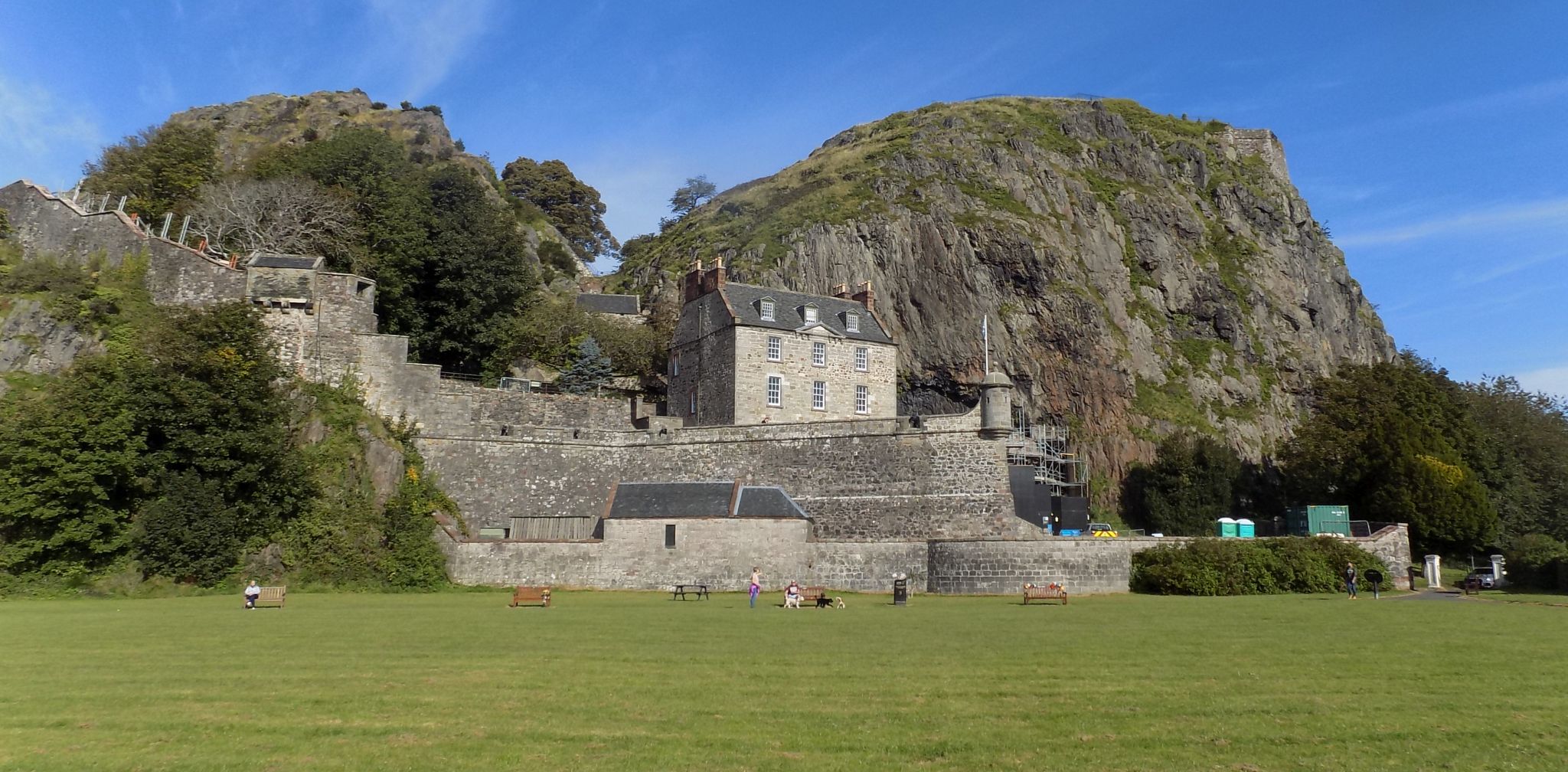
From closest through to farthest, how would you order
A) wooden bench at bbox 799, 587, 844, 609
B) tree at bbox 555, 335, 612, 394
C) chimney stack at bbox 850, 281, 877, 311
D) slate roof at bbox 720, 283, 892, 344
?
wooden bench at bbox 799, 587, 844, 609 < slate roof at bbox 720, 283, 892, 344 < tree at bbox 555, 335, 612, 394 < chimney stack at bbox 850, 281, 877, 311

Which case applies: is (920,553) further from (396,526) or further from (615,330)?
(615,330)

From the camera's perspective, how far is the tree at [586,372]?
44.8m

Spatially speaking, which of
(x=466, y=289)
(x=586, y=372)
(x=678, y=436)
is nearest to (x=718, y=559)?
(x=678, y=436)

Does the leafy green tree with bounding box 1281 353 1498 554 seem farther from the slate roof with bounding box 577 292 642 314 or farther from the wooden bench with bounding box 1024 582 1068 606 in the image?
the slate roof with bounding box 577 292 642 314

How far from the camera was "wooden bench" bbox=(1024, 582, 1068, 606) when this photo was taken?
2609cm

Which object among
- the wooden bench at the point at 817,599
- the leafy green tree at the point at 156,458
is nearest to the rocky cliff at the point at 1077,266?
the wooden bench at the point at 817,599

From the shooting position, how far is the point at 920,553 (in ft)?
101

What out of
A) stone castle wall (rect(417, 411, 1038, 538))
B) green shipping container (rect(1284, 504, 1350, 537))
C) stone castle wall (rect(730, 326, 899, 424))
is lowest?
green shipping container (rect(1284, 504, 1350, 537))

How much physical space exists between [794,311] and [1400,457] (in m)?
27.3

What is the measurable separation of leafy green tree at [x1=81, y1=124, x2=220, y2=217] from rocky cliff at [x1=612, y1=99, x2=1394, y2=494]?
75.6ft

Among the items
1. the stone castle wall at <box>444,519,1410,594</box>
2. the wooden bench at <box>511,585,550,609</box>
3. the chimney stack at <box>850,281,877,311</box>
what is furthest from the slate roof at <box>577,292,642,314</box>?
the wooden bench at <box>511,585,550,609</box>

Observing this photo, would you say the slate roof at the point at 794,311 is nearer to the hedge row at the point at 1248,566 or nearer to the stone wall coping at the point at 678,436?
the stone wall coping at the point at 678,436

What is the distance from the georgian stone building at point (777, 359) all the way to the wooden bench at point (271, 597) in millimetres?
19302

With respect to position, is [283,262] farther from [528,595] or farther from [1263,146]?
[1263,146]
